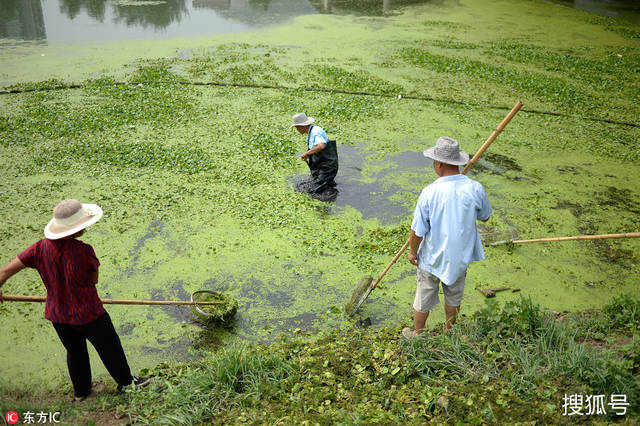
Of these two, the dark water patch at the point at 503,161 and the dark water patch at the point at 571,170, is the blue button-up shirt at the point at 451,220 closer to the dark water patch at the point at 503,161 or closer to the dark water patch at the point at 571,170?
the dark water patch at the point at 503,161

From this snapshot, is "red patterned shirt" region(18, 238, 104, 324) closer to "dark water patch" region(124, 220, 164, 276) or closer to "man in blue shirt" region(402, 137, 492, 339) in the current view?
"dark water patch" region(124, 220, 164, 276)

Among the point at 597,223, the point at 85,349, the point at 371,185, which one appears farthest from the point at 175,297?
the point at 597,223

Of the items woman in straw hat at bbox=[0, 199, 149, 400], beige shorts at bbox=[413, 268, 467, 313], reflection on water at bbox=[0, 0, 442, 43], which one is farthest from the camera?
reflection on water at bbox=[0, 0, 442, 43]

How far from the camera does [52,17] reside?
1647cm

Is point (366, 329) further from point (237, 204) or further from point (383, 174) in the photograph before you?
point (383, 174)

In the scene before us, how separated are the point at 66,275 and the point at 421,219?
231cm

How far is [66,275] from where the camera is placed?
286cm

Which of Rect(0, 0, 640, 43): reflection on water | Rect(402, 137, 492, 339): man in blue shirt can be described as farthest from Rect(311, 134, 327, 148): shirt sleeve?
Rect(0, 0, 640, 43): reflection on water

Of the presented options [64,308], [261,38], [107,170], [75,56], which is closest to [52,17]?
[75,56]

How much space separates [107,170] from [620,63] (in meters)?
11.8

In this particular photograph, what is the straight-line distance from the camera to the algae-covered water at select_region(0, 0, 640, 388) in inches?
175

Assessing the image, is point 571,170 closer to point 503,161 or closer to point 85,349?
point 503,161

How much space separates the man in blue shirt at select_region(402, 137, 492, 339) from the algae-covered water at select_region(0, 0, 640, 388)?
3.49 feet

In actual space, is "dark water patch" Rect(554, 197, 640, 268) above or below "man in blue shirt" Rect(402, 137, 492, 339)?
below
